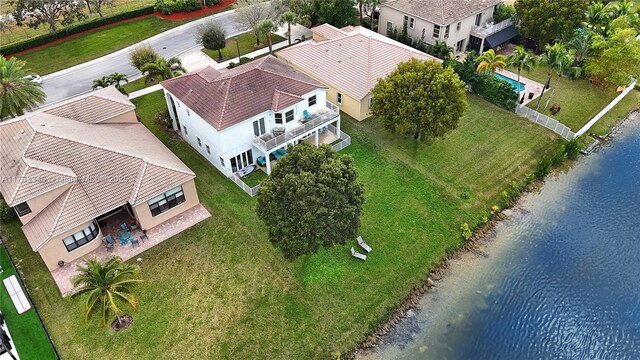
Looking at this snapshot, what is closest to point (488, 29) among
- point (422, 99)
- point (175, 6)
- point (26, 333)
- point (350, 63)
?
point (350, 63)

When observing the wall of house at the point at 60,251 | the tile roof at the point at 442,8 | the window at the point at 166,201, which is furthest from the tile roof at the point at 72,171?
the tile roof at the point at 442,8

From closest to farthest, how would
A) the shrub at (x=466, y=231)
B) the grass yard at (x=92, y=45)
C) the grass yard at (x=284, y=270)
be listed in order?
the grass yard at (x=284, y=270) → the shrub at (x=466, y=231) → the grass yard at (x=92, y=45)

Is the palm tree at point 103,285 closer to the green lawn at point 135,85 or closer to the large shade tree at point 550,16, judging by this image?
the green lawn at point 135,85

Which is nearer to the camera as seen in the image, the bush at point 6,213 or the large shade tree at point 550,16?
the bush at point 6,213

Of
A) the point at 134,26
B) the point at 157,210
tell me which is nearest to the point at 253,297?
the point at 157,210

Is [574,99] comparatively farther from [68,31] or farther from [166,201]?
[68,31]

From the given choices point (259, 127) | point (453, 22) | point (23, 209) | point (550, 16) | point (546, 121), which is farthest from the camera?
point (453, 22)

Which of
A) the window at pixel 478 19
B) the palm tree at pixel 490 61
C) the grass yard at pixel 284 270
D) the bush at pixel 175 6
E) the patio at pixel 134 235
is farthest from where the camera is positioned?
the bush at pixel 175 6
